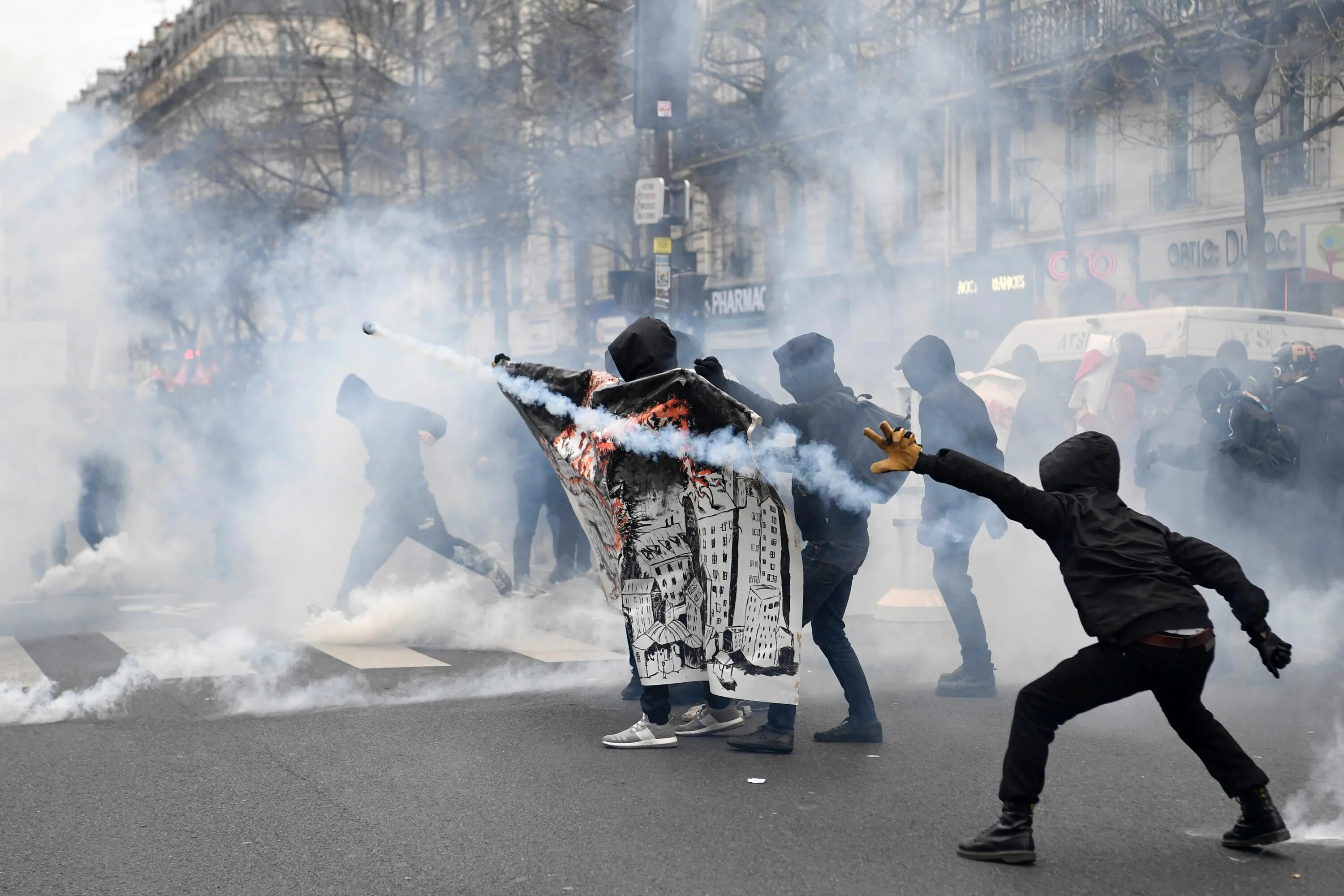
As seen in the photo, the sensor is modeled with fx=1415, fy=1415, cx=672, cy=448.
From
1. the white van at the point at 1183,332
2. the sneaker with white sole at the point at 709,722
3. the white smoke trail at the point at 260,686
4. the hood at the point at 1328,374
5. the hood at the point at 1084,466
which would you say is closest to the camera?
the hood at the point at 1084,466

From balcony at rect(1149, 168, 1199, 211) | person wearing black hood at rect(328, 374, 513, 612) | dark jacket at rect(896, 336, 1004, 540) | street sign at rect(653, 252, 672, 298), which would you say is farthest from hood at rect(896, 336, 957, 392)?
balcony at rect(1149, 168, 1199, 211)

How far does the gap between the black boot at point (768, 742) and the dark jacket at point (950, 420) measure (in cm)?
166

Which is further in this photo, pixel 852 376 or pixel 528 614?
pixel 852 376

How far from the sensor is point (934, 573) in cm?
642

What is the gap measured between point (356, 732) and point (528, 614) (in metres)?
3.00

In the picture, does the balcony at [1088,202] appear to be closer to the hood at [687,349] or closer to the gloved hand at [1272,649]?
the hood at [687,349]

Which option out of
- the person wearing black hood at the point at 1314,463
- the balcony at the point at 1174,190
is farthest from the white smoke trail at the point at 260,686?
the balcony at the point at 1174,190

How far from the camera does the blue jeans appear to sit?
5.23 meters

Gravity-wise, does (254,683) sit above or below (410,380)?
below

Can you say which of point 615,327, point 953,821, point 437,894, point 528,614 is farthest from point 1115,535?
point 615,327

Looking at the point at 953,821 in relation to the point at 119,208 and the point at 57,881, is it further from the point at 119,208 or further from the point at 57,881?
the point at 119,208

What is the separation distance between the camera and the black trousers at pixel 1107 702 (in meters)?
3.70

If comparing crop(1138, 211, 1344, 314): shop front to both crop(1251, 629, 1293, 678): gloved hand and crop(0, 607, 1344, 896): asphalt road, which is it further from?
crop(1251, 629, 1293, 678): gloved hand

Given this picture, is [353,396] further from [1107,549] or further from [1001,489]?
[1107,549]
